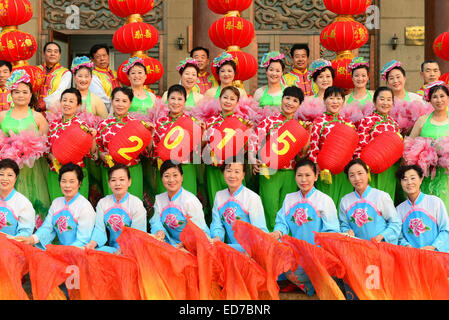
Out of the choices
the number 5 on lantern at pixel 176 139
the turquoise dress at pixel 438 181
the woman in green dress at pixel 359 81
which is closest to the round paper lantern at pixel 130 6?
the number 5 on lantern at pixel 176 139

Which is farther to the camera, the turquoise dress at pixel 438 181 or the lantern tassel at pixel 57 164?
Result: the lantern tassel at pixel 57 164

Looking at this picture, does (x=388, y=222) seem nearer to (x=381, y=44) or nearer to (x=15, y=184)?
(x=15, y=184)

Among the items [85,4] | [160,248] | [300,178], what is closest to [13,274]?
[160,248]

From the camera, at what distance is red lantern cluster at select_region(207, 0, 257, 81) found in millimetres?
5371

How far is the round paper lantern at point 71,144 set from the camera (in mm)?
4203

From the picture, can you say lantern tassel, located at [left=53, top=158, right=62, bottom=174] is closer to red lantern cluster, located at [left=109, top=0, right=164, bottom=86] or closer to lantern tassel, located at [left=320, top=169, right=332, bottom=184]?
red lantern cluster, located at [left=109, top=0, right=164, bottom=86]

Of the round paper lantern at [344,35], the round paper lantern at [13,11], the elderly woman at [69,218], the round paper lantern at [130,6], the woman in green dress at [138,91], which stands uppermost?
the round paper lantern at [130,6]

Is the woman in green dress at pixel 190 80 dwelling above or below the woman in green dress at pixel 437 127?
above

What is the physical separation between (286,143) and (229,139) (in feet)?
1.35

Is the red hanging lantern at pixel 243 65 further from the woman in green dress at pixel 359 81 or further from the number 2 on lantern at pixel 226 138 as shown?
the number 2 on lantern at pixel 226 138

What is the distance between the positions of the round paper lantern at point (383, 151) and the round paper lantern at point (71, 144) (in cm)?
199

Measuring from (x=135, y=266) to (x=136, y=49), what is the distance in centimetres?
298
